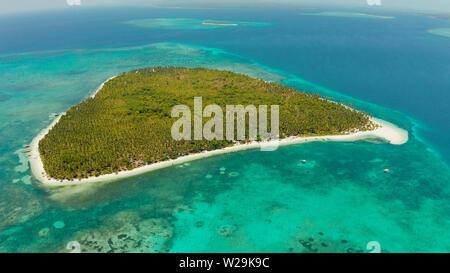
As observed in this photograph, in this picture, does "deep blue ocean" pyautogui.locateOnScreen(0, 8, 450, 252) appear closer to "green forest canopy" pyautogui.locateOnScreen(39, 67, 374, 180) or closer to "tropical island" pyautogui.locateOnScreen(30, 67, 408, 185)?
"tropical island" pyautogui.locateOnScreen(30, 67, 408, 185)

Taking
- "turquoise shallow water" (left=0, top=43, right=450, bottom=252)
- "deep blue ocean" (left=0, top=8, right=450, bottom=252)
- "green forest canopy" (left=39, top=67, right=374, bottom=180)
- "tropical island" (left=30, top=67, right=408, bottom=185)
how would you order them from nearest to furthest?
"turquoise shallow water" (left=0, top=43, right=450, bottom=252), "deep blue ocean" (left=0, top=8, right=450, bottom=252), "tropical island" (left=30, top=67, right=408, bottom=185), "green forest canopy" (left=39, top=67, right=374, bottom=180)

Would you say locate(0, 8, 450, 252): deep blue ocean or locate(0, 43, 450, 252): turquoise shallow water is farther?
locate(0, 8, 450, 252): deep blue ocean

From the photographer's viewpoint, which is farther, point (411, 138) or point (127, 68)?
point (127, 68)

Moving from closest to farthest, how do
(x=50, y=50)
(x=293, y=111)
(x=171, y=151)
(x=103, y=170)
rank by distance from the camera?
(x=103, y=170), (x=171, y=151), (x=293, y=111), (x=50, y=50)

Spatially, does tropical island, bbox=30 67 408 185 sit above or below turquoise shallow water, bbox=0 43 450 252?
above

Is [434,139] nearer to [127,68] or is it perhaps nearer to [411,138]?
[411,138]

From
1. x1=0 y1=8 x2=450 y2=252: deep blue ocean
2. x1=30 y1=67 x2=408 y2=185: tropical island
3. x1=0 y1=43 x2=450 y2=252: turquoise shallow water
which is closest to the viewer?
x1=0 y1=43 x2=450 y2=252: turquoise shallow water

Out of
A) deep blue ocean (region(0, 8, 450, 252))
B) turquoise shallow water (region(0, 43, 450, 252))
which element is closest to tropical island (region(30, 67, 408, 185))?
turquoise shallow water (region(0, 43, 450, 252))

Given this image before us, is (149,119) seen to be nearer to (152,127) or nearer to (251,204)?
(152,127)

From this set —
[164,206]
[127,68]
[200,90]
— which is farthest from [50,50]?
[164,206]
